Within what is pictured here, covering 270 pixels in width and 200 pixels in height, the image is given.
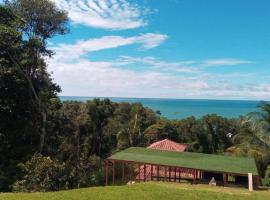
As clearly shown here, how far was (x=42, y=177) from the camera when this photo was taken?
18.2 metres

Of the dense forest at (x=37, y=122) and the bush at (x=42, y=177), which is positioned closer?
the bush at (x=42, y=177)

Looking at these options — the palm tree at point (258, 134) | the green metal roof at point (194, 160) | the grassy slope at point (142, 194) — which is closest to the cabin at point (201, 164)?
the green metal roof at point (194, 160)

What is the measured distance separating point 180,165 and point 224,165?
2105mm

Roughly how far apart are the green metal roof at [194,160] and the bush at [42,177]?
2984 millimetres

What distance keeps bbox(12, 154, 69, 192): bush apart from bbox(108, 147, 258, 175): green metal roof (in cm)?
298

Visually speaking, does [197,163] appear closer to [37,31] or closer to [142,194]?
[142,194]

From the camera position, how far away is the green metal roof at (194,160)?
17766 mm

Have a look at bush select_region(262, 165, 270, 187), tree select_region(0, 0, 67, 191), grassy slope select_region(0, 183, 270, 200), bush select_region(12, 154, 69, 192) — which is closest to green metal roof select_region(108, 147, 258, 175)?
grassy slope select_region(0, 183, 270, 200)

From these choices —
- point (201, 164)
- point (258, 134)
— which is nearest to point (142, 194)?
point (201, 164)

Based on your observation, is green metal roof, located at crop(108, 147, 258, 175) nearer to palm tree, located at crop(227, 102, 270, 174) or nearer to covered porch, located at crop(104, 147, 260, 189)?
covered porch, located at crop(104, 147, 260, 189)

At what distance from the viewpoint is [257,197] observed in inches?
589

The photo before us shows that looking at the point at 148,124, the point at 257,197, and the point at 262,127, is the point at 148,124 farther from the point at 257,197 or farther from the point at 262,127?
the point at 257,197

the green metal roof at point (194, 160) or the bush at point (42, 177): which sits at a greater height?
the green metal roof at point (194, 160)

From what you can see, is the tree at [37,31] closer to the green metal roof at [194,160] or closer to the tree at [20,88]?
the tree at [20,88]
